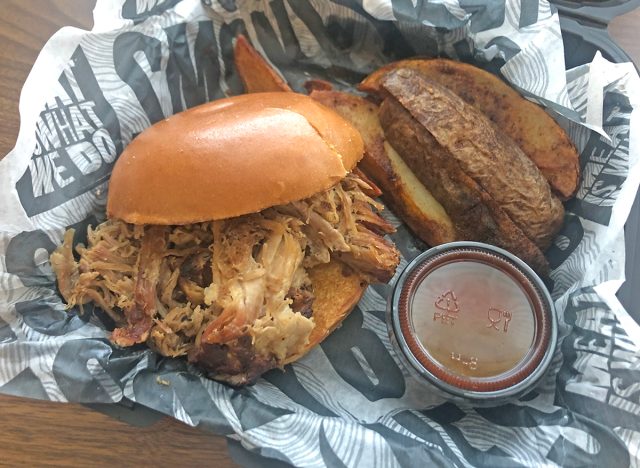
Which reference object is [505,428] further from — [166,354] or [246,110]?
[246,110]

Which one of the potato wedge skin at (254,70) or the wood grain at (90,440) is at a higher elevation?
the potato wedge skin at (254,70)

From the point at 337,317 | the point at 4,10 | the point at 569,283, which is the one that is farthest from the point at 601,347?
the point at 4,10

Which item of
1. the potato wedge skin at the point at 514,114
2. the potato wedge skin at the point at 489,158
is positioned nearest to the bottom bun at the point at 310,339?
the potato wedge skin at the point at 489,158

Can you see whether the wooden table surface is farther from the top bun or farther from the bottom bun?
the top bun

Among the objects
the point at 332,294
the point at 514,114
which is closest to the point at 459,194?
the point at 514,114

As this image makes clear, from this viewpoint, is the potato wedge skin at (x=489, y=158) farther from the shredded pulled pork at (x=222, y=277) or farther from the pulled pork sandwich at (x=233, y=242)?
the shredded pulled pork at (x=222, y=277)

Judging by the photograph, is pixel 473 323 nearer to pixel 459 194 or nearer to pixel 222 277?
pixel 459 194
